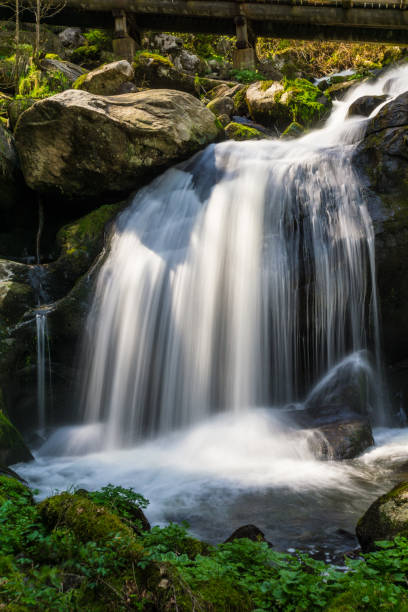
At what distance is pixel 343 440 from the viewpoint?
538 cm

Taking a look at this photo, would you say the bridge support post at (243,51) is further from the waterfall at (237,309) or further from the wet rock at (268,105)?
the waterfall at (237,309)

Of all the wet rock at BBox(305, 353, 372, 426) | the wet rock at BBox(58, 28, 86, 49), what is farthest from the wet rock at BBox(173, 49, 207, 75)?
the wet rock at BBox(305, 353, 372, 426)

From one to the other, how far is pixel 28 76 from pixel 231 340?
940 centimetres

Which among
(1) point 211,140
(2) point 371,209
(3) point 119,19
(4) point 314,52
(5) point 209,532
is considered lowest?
(5) point 209,532

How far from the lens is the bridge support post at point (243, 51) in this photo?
16.5 m

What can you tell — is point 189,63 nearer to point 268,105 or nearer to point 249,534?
point 268,105

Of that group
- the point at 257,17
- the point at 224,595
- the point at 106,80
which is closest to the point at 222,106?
the point at 106,80

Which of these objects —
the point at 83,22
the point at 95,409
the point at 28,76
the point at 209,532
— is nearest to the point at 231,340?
the point at 95,409

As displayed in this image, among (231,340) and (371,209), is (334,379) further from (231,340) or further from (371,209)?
(371,209)

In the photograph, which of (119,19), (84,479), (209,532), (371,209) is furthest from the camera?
(119,19)

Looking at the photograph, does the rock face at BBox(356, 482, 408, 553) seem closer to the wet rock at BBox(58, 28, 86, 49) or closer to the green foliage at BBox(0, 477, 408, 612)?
the green foliage at BBox(0, 477, 408, 612)

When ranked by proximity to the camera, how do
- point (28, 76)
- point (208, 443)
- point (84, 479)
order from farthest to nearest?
point (28, 76) < point (208, 443) < point (84, 479)

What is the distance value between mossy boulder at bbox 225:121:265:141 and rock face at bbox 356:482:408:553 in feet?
31.4

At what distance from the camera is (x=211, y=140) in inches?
394
